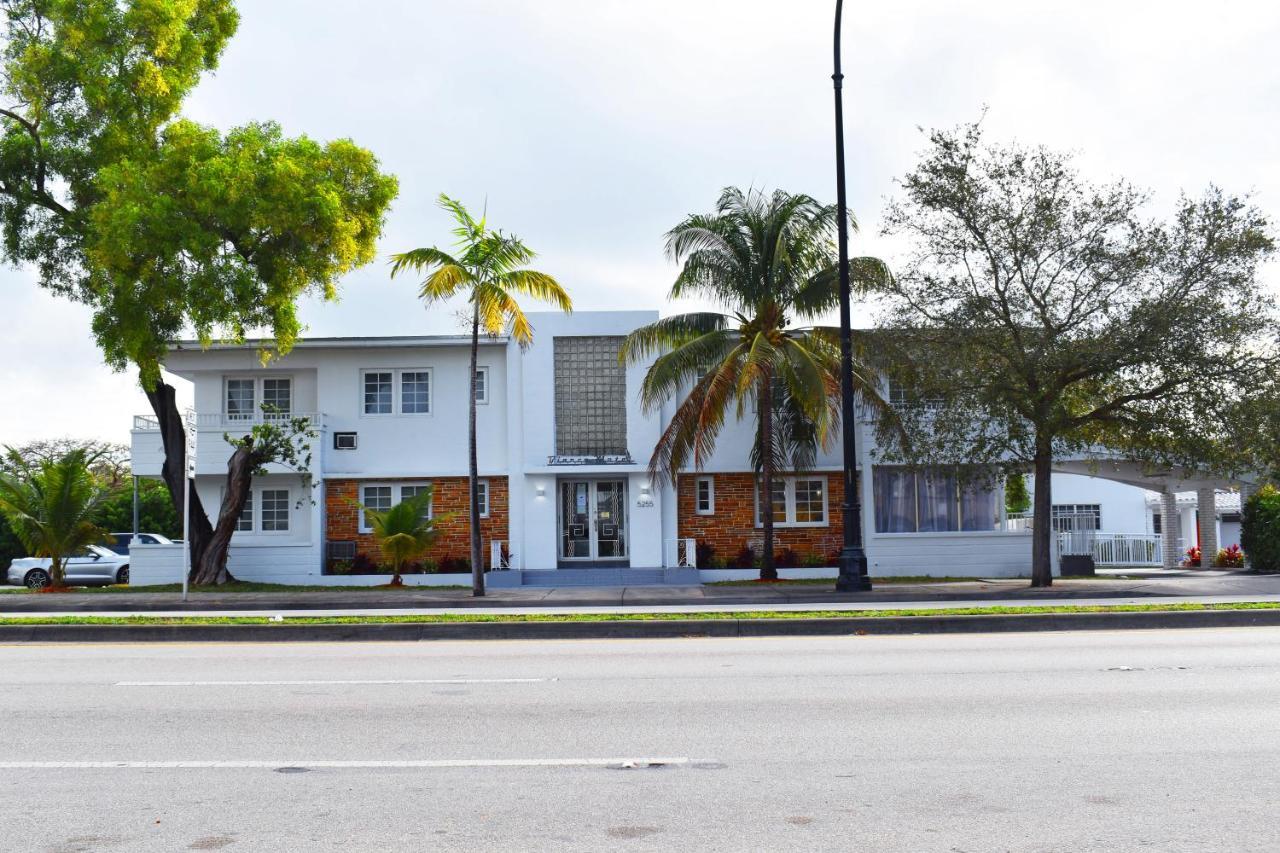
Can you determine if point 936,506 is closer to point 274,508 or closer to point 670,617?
point 670,617

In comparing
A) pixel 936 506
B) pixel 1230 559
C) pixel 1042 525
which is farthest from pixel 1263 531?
pixel 1042 525

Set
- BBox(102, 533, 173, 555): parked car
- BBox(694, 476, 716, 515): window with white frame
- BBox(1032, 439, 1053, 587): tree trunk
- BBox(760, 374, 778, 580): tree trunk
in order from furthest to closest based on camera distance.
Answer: BBox(102, 533, 173, 555): parked car, BBox(694, 476, 716, 515): window with white frame, BBox(760, 374, 778, 580): tree trunk, BBox(1032, 439, 1053, 587): tree trunk

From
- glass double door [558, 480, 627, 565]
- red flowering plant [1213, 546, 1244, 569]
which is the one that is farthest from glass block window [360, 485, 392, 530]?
red flowering plant [1213, 546, 1244, 569]

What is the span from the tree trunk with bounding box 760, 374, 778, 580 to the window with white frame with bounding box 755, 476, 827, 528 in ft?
10.5

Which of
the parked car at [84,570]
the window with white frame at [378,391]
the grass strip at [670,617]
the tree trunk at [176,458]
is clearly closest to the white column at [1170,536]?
the grass strip at [670,617]

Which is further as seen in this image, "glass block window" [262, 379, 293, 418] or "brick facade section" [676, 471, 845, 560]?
"glass block window" [262, 379, 293, 418]

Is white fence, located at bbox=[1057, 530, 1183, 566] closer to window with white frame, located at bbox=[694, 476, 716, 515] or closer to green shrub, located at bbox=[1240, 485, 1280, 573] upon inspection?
green shrub, located at bbox=[1240, 485, 1280, 573]

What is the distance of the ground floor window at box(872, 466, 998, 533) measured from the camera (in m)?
28.2

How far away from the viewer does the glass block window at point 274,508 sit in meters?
29.5

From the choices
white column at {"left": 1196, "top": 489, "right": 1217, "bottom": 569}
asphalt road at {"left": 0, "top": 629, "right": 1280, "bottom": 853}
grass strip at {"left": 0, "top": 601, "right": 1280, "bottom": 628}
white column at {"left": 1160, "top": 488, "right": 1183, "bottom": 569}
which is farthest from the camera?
white column at {"left": 1160, "top": 488, "right": 1183, "bottom": 569}

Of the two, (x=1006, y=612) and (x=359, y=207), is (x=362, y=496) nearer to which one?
(x=359, y=207)

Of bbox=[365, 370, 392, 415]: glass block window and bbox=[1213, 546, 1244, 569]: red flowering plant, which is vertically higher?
bbox=[365, 370, 392, 415]: glass block window

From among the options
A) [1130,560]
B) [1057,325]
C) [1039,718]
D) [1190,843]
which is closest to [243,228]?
[1057,325]

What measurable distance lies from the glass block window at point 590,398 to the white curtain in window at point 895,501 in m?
6.11
